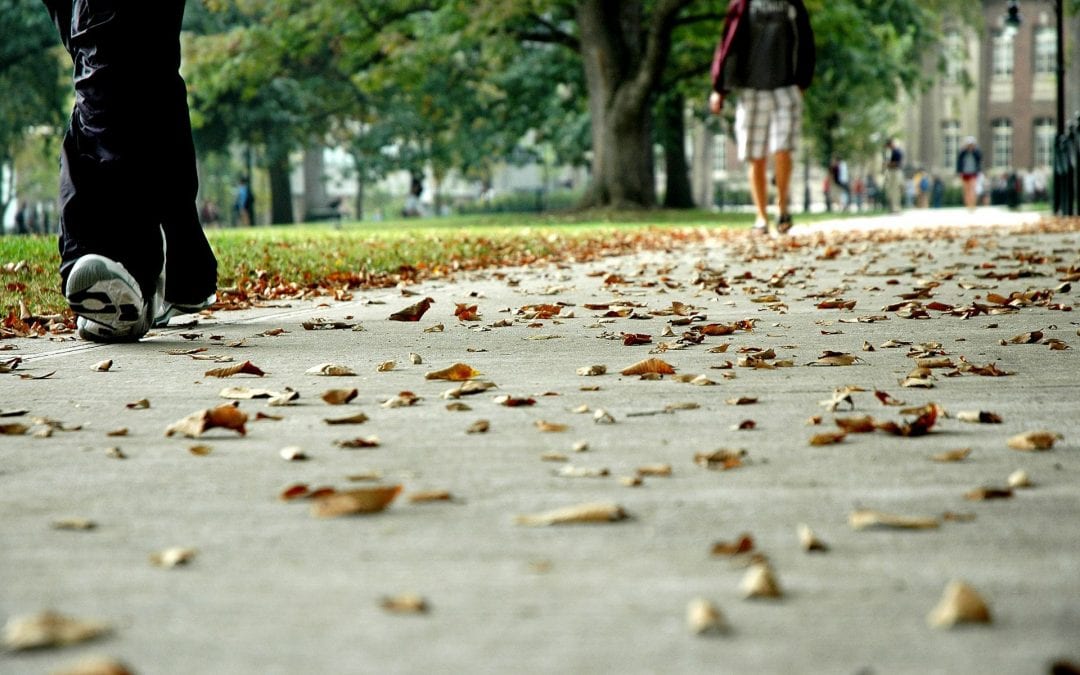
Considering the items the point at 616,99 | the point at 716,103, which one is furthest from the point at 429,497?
the point at 616,99

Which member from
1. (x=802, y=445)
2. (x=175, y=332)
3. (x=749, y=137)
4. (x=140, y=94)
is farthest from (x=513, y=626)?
(x=749, y=137)

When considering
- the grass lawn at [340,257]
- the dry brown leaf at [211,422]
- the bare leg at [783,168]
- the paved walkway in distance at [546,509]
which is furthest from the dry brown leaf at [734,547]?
the bare leg at [783,168]

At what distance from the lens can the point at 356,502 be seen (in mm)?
2471

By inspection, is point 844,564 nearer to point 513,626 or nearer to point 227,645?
point 513,626

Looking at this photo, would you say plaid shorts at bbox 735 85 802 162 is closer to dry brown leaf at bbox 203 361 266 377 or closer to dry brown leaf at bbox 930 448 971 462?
dry brown leaf at bbox 203 361 266 377

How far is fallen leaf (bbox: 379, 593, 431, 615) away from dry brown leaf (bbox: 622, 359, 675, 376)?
2.44m

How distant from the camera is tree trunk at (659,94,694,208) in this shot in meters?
35.2

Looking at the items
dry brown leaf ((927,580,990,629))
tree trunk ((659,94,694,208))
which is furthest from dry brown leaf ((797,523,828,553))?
tree trunk ((659,94,694,208))

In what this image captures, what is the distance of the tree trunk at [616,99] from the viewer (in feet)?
87.0

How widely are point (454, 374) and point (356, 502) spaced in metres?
1.79

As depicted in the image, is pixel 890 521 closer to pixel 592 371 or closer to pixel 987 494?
pixel 987 494

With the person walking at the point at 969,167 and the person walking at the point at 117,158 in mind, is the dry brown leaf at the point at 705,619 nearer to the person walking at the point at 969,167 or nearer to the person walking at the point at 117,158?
the person walking at the point at 117,158

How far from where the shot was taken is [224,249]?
40.2 ft

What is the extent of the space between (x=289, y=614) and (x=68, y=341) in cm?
392
